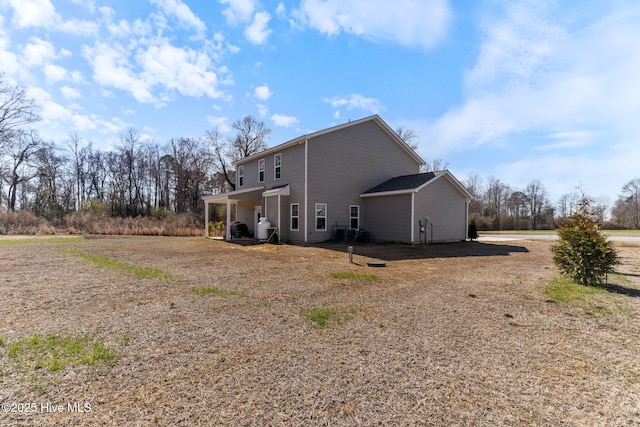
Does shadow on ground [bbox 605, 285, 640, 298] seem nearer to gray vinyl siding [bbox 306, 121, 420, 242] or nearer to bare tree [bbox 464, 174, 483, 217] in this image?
gray vinyl siding [bbox 306, 121, 420, 242]

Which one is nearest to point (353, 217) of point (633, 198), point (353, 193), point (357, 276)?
point (353, 193)

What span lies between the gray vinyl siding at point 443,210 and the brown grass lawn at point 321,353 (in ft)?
32.0

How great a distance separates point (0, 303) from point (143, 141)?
3942cm

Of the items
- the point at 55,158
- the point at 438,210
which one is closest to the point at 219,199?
the point at 438,210

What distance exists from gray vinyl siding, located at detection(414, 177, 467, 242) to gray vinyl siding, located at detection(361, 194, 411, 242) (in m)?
0.53

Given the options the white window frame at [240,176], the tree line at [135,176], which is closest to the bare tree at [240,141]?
the tree line at [135,176]

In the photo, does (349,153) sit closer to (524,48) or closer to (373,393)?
(524,48)

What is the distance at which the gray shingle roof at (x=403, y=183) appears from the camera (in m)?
17.0

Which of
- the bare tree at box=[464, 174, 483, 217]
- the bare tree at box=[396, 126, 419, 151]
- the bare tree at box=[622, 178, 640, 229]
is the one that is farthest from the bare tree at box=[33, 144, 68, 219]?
the bare tree at box=[622, 178, 640, 229]

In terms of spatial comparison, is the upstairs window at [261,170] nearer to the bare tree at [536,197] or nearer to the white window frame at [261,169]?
the white window frame at [261,169]

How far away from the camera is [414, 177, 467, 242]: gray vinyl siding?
16781 mm

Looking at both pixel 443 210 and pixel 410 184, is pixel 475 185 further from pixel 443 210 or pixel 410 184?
pixel 410 184

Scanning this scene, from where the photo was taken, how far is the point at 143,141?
39.2 metres

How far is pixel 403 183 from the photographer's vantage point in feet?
58.9
